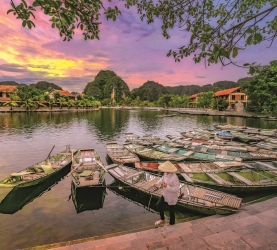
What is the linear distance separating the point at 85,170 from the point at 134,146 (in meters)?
8.06

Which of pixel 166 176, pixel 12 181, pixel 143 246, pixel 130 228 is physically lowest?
pixel 130 228

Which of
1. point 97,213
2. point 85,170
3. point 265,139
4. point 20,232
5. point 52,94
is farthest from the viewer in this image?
point 52,94

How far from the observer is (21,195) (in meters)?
11.9

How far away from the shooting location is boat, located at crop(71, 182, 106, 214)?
1091cm

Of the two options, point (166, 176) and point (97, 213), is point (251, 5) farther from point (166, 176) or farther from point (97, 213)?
point (97, 213)

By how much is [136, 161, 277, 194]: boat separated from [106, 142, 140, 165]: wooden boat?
119 centimetres

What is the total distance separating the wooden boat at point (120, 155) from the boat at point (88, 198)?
437 cm

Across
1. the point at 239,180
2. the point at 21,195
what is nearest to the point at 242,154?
the point at 239,180

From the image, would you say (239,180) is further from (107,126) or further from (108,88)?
(108,88)

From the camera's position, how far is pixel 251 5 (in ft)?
21.5

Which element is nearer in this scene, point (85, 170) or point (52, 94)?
point (85, 170)

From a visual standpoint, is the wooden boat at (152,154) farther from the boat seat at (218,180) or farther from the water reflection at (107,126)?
the water reflection at (107,126)

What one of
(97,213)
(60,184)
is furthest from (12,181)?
(97,213)

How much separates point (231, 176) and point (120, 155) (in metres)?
8.78
